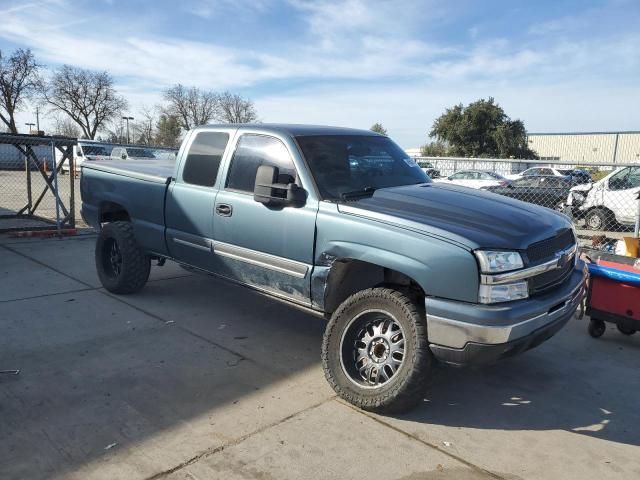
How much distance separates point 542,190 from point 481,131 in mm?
35614

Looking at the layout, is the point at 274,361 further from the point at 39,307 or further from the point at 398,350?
the point at 39,307

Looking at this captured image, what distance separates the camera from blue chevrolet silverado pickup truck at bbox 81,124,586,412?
3.15 meters

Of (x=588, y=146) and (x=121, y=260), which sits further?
(x=588, y=146)

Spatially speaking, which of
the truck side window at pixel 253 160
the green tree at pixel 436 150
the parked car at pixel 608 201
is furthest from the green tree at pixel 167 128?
the truck side window at pixel 253 160

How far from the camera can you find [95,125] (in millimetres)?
55000

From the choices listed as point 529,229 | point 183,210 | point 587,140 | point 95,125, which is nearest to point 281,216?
point 183,210

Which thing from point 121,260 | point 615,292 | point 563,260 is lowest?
point 121,260

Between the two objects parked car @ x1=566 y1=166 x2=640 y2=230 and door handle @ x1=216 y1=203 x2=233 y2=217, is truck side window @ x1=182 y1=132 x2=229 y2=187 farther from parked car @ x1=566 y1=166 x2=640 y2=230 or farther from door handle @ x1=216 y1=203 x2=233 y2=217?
parked car @ x1=566 y1=166 x2=640 y2=230

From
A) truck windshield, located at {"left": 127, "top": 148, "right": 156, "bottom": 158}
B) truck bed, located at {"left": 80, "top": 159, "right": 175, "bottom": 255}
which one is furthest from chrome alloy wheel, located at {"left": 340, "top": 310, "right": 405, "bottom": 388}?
truck windshield, located at {"left": 127, "top": 148, "right": 156, "bottom": 158}

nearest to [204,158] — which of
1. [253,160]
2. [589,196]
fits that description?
[253,160]

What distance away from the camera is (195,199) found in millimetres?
4871

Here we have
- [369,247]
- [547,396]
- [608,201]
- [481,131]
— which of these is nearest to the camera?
[369,247]

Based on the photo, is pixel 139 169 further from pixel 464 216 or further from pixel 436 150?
pixel 436 150

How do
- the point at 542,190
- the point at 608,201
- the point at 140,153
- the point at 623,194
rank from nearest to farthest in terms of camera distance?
the point at 542,190 → the point at 623,194 → the point at 608,201 → the point at 140,153
